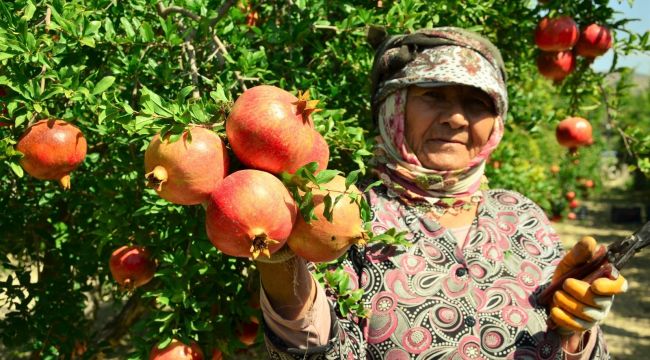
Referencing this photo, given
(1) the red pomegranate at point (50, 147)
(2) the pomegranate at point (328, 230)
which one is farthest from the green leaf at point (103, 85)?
(2) the pomegranate at point (328, 230)

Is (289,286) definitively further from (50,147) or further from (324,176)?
(50,147)

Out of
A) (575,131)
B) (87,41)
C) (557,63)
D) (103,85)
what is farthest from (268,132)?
(575,131)

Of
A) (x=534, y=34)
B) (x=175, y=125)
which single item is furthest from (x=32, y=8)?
(x=534, y=34)

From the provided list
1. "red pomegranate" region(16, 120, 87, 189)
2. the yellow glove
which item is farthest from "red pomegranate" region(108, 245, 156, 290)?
the yellow glove

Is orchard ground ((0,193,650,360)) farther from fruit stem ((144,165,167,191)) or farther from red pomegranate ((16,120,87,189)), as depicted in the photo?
fruit stem ((144,165,167,191))

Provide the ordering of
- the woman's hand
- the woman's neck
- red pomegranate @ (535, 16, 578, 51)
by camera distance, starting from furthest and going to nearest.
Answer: red pomegranate @ (535, 16, 578, 51) → the woman's neck → the woman's hand

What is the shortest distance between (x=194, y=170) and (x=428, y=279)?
871 millimetres

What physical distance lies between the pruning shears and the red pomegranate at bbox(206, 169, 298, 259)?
0.87m

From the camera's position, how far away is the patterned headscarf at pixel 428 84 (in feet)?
5.30

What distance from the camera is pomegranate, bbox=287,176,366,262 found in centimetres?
90

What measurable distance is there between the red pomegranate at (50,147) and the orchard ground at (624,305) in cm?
180

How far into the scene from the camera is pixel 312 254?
3.03ft

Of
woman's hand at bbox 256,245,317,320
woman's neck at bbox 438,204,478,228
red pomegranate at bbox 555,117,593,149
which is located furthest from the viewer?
red pomegranate at bbox 555,117,593,149

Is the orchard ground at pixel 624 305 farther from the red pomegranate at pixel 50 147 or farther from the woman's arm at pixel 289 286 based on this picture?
the woman's arm at pixel 289 286
